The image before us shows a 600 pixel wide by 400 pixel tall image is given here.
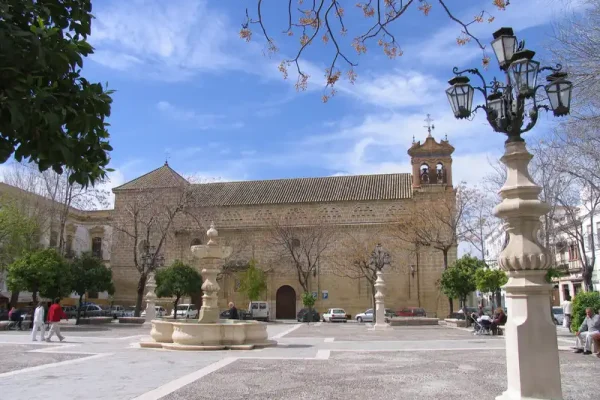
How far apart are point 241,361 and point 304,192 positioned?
32.6 meters

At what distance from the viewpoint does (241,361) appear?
1032 centimetres

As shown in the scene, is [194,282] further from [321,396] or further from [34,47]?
[34,47]

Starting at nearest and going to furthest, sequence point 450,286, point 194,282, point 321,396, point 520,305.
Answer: point 520,305 < point 321,396 < point 450,286 < point 194,282

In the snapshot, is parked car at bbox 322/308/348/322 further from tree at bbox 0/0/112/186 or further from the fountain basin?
tree at bbox 0/0/112/186

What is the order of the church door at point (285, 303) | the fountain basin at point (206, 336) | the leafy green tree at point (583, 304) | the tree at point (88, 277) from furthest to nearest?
the church door at point (285, 303) < the tree at point (88, 277) < the leafy green tree at point (583, 304) < the fountain basin at point (206, 336)

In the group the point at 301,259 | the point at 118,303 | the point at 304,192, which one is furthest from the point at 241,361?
the point at 118,303

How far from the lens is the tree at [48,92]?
3.29 metres

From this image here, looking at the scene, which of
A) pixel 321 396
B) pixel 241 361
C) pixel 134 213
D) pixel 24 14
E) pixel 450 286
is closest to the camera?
pixel 24 14

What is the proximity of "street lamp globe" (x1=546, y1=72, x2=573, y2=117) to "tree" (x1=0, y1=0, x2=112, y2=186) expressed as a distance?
5369 millimetres

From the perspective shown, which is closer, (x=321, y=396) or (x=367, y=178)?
(x=321, y=396)

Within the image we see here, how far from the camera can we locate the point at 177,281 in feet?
105

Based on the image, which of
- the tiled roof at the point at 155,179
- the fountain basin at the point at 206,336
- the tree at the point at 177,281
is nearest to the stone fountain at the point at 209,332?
the fountain basin at the point at 206,336

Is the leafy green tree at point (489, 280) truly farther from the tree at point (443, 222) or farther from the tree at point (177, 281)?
the tree at point (177, 281)

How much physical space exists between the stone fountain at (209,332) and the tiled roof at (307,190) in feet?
79.7
